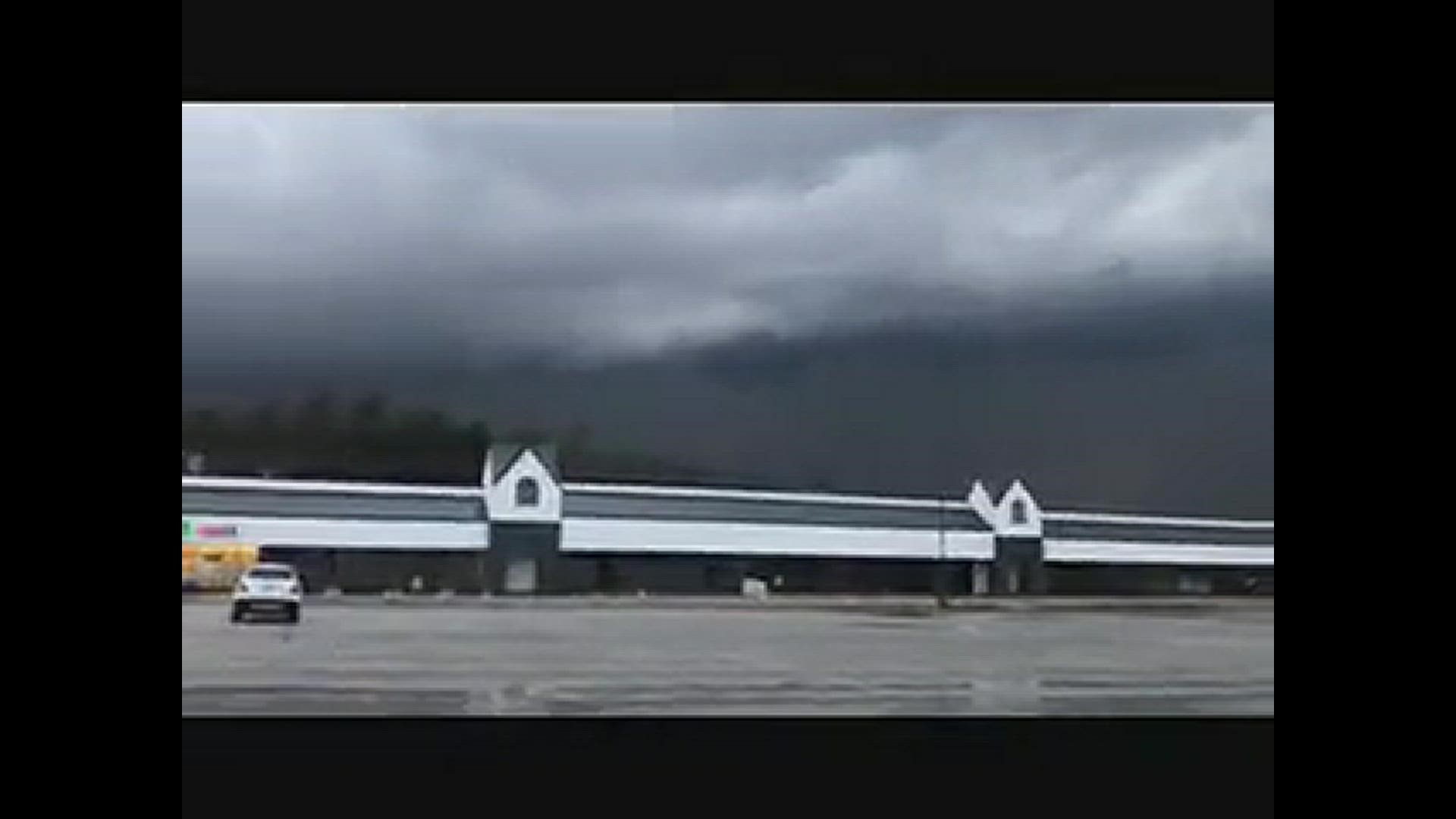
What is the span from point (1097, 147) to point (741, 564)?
6310 mm

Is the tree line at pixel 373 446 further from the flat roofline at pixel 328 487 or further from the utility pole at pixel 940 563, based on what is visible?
the utility pole at pixel 940 563

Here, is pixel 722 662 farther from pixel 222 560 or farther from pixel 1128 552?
pixel 222 560

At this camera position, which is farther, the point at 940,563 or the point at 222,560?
the point at 940,563

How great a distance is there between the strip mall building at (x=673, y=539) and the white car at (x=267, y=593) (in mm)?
208

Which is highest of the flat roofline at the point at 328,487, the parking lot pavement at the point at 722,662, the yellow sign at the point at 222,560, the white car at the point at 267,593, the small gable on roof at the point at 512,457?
the small gable on roof at the point at 512,457

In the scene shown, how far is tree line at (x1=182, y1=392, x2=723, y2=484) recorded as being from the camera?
2091 centimetres

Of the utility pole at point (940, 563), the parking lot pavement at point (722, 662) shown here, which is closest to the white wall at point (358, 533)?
the parking lot pavement at point (722, 662)

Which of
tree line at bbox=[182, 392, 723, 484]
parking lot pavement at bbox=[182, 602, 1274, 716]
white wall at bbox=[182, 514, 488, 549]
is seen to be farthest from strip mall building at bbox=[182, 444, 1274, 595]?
parking lot pavement at bbox=[182, 602, 1274, 716]

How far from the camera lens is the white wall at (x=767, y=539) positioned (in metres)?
22.4

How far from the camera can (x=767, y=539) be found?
2262cm

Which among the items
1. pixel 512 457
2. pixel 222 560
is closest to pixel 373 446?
pixel 512 457

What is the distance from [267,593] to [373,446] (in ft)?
7.19

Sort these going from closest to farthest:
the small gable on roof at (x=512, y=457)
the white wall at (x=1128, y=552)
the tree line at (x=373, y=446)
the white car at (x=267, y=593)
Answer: the tree line at (x=373, y=446)
the white wall at (x=1128, y=552)
the small gable on roof at (x=512, y=457)
the white car at (x=267, y=593)
